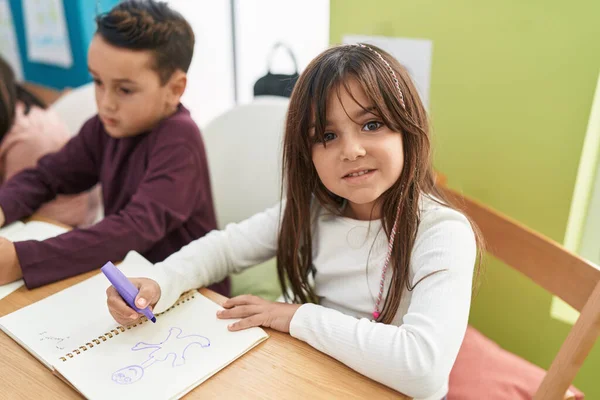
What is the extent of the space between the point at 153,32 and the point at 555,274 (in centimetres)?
92

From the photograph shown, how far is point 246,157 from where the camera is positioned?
57.7 inches

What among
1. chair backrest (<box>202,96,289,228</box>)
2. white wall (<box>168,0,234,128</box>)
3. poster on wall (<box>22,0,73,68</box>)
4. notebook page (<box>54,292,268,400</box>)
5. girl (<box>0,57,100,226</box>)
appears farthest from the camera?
poster on wall (<box>22,0,73,68</box>)

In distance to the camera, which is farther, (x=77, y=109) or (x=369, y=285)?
(x=77, y=109)

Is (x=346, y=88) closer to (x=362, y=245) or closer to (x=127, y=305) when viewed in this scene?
(x=362, y=245)

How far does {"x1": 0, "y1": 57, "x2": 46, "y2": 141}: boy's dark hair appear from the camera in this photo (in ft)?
5.15

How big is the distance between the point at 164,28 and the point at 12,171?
0.81 meters

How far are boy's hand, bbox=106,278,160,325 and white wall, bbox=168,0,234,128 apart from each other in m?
1.32

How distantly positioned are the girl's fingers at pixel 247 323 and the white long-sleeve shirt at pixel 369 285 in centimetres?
5

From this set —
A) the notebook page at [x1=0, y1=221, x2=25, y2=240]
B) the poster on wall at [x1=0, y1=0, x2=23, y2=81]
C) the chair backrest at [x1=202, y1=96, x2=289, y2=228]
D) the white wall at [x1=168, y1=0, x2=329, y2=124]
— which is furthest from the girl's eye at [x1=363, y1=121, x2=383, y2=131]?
the poster on wall at [x1=0, y1=0, x2=23, y2=81]

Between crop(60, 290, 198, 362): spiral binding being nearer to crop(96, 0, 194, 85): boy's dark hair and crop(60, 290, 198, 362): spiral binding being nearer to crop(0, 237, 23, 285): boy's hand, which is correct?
crop(0, 237, 23, 285): boy's hand

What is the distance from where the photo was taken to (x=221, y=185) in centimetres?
152

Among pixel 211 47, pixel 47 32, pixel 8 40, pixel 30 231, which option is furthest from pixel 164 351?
pixel 8 40

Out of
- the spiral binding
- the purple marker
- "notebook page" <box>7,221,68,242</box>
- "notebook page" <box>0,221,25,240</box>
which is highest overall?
the purple marker

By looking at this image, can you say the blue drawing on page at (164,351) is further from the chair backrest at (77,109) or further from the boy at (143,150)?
the chair backrest at (77,109)
